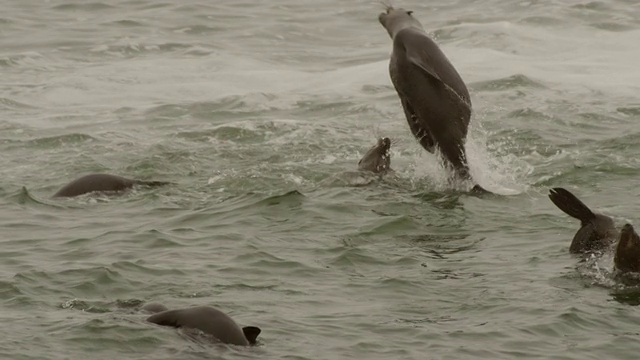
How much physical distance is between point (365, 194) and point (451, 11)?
48.6 ft

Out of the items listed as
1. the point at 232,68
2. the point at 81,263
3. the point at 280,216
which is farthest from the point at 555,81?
the point at 81,263

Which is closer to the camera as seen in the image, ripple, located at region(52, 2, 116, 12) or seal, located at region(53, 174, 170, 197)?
seal, located at region(53, 174, 170, 197)

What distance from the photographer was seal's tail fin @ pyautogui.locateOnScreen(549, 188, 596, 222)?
426 inches

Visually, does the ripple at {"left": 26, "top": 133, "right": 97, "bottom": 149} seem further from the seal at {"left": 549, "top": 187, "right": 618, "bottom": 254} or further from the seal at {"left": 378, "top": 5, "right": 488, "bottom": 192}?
the seal at {"left": 549, "top": 187, "right": 618, "bottom": 254}

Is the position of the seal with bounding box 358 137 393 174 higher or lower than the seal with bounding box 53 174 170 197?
higher

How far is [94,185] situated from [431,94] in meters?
3.36

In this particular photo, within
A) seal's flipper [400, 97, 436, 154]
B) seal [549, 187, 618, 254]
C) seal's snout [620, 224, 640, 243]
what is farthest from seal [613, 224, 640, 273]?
seal's flipper [400, 97, 436, 154]

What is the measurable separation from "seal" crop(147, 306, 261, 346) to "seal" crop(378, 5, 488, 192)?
189 inches

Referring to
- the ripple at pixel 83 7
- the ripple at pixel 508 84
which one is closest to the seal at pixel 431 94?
the ripple at pixel 508 84

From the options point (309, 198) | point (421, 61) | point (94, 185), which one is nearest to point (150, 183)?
point (94, 185)

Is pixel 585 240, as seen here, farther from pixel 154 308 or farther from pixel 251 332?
pixel 154 308

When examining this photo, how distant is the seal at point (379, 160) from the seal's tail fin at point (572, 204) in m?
3.42

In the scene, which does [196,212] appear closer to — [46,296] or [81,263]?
[81,263]

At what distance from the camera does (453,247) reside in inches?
451
